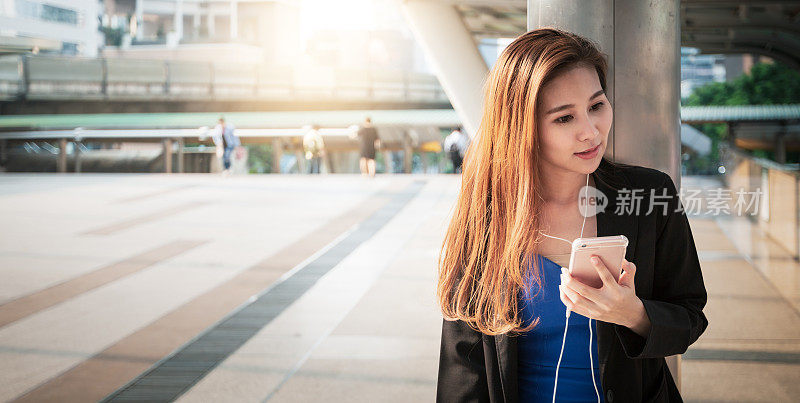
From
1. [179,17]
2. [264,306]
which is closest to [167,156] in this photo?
[264,306]

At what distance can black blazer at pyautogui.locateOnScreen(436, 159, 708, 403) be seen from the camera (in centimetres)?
167

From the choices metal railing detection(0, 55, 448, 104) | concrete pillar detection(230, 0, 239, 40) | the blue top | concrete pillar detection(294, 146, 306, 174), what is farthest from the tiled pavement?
concrete pillar detection(230, 0, 239, 40)

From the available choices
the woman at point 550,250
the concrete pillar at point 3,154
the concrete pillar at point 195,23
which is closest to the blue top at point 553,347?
the woman at point 550,250

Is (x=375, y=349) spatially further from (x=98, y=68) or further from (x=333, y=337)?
(x=98, y=68)

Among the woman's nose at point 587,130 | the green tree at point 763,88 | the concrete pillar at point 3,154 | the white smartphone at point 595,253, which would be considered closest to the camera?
the white smartphone at point 595,253

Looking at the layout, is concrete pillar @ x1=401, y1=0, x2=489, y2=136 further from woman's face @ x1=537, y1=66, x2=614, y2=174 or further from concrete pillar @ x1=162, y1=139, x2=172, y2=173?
concrete pillar @ x1=162, y1=139, x2=172, y2=173

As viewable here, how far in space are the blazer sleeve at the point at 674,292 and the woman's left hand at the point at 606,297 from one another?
86 millimetres

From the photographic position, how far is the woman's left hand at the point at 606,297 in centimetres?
150

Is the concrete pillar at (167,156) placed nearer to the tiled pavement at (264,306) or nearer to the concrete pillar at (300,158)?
the concrete pillar at (300,158)

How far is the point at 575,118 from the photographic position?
1.68 meters

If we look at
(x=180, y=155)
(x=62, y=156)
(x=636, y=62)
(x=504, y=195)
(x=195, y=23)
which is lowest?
(x=504, y=195)

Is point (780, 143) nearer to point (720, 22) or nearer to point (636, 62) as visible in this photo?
point (720, 22)

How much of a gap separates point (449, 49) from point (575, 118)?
5050mm

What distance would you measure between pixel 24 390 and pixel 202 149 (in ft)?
62.7
